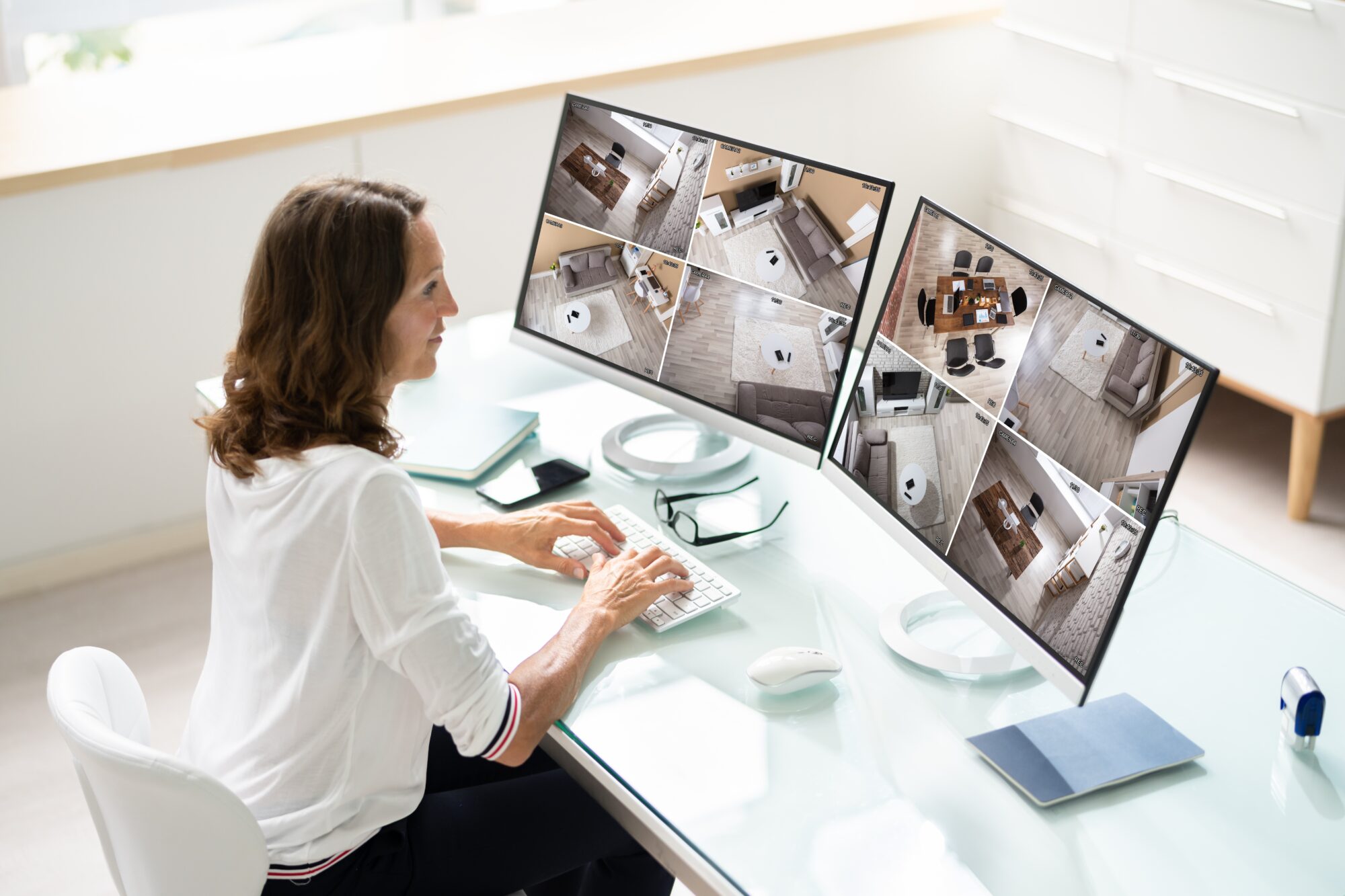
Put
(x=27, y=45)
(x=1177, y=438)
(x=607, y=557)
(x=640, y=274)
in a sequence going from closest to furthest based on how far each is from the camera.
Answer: (x=1177, y=438) < (x=607, y=557) < (x=640, y=274) < (x=27, y=45)

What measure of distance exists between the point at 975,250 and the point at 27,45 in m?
3.24

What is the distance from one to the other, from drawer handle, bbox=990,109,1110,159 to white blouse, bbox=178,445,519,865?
273 cm

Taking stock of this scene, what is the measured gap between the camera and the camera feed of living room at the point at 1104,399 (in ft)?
4.04

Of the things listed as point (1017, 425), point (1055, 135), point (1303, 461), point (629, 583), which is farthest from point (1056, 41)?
point (629, 583)

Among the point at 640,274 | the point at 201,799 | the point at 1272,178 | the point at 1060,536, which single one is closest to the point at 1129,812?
the point at 1060,536

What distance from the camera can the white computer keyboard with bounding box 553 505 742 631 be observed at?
1.56 metres

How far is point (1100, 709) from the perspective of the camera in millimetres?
1395

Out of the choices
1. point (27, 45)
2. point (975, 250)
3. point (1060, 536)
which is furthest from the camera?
point (27, 45)

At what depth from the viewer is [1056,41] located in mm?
3588

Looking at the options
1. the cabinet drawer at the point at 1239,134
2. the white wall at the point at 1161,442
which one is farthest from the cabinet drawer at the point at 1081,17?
the white wall at the point at 1161,442

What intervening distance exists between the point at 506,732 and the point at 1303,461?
243 cm

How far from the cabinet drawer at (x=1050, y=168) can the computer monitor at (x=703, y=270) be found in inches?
79.4

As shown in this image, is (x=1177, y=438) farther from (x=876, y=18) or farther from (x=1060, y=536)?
(x=876, y=18)

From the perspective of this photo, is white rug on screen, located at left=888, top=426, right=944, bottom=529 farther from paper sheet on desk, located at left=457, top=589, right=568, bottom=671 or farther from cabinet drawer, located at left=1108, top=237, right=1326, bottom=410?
cabinet drawer, located at left=1108, top=237, right=1326, bottom=410
